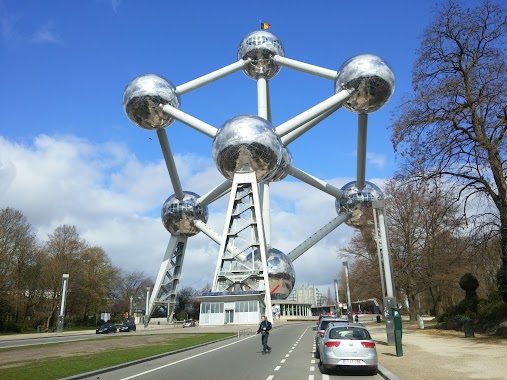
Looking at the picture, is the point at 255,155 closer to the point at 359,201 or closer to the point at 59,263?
the point at 359,201

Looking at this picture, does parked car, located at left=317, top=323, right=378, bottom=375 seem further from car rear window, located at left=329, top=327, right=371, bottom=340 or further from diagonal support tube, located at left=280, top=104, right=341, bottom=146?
diagonal support tube, located at left=280, top=104, right=341, bottom=146

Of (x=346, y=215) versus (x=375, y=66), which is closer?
(x=375, y=66)

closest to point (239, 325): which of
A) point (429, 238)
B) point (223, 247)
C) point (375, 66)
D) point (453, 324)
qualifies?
point (223, 247)

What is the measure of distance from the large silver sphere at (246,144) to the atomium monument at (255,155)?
0.06 m

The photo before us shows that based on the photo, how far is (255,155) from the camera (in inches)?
1031

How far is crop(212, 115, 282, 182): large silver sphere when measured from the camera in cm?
2556

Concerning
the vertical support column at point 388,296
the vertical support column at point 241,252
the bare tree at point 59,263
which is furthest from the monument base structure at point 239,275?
the bare tree at point 59,263

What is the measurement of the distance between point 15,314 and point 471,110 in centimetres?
4338

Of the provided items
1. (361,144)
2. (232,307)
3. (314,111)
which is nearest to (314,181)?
(361,144)

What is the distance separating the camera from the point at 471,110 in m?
18.3

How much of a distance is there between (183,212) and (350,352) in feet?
91.4

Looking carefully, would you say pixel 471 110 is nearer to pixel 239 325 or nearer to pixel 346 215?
pixel 239 325

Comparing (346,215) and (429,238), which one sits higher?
(346,215)

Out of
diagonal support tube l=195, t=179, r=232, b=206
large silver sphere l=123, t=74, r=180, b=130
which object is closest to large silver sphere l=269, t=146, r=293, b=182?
diagonal support tube l=195, t=179, r=232, b=206
